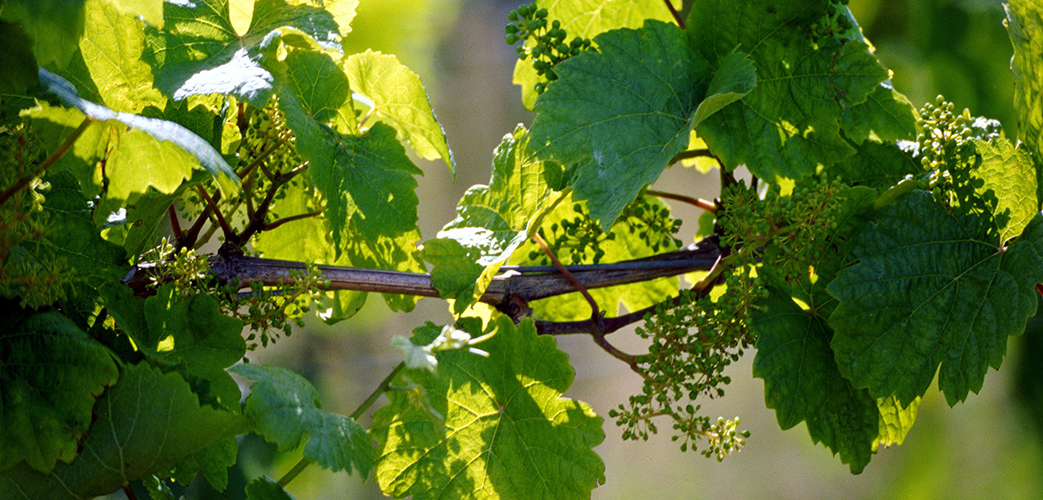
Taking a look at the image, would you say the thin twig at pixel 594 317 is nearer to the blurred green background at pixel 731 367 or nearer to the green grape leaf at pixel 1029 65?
the green grape leaf at pixel 1029 65

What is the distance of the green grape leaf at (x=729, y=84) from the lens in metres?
0.41

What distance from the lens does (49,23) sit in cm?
31

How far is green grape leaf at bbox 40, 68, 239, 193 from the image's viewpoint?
323 mm

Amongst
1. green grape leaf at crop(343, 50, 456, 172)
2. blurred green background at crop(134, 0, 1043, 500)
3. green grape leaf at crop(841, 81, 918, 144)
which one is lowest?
green grape leaf at crop(343, 50, 456, 172)

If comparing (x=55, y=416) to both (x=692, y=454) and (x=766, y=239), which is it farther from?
(x=692, y=454)

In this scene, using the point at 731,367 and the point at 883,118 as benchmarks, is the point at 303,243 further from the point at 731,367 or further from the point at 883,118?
the point at 731,367

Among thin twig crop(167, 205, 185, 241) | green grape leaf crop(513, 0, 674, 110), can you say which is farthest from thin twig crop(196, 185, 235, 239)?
green grape leaf crop(513, 0, 674, 110)

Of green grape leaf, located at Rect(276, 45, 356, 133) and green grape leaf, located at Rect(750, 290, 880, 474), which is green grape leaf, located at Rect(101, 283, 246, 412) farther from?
green grape leaf, located at Rect(750, 290, 880, 474)

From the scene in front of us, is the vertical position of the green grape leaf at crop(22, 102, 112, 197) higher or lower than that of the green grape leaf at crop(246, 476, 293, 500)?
higher

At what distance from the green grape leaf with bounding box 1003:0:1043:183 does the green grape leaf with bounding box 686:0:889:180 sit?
0.09m

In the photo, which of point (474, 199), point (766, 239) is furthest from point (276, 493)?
point (766, 239)

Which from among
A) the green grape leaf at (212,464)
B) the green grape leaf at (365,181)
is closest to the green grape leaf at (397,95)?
the green grape leaf at (365,181)

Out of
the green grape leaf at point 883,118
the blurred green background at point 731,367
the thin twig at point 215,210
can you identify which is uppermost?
the blurred green background at point 731,367

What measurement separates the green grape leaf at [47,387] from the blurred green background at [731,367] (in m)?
1.25
